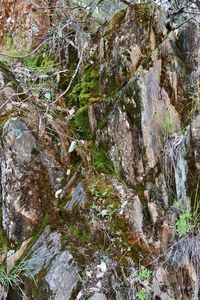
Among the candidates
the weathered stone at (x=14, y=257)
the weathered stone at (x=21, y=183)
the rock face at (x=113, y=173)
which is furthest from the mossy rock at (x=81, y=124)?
the weathered stone at (x=14, y=257)

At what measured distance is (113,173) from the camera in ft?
10.4

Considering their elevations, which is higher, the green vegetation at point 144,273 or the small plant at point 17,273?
the small plant at point 17,273

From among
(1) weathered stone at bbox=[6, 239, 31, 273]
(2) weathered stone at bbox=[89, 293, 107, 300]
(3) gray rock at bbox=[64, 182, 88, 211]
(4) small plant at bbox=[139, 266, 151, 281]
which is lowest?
(2) weathered stone at bbox=[89, 293, 107, 300]

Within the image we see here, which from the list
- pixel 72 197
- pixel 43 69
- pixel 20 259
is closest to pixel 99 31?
pixel 43 69

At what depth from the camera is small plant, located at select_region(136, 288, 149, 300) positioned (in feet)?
8.54

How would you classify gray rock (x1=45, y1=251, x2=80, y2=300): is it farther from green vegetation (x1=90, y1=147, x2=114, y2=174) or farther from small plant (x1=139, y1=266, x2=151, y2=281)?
green vegetation (x1=90, y1=147, x2=114, y2=174)

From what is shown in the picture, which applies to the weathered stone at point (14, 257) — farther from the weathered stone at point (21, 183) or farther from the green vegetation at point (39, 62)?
the green vegetation at point (39, 62)

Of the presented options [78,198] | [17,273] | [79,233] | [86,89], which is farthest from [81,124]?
[17,273]

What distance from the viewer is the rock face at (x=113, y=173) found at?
2717 mm

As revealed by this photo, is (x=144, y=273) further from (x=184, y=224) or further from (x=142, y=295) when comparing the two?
(x=184, y=224)

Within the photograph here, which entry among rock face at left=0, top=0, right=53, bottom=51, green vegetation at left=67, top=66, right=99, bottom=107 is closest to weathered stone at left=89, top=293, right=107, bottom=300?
green vegetation at left=67, top=66, right=99, bottom=107

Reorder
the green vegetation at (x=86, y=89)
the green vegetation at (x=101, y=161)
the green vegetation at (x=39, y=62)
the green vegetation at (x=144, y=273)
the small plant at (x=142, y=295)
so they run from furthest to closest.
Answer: the green vegetation at (x=39, y=62), the green vegetation at (x=86, y=89), the green vegetation at (x=101, y=161), the green vegetation at (x=144, y=273), the small plant at (x=142, y=295)

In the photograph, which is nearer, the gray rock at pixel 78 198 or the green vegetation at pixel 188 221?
the green vegetation at pixel 188 221

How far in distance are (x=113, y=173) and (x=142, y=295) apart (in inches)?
44.8
